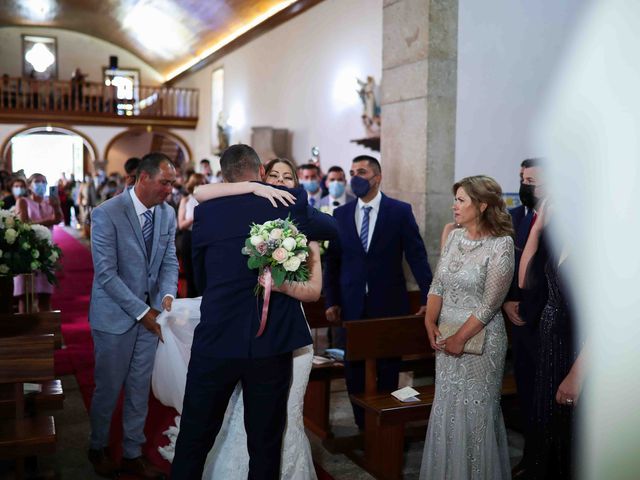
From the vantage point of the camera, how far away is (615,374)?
267 centimetres

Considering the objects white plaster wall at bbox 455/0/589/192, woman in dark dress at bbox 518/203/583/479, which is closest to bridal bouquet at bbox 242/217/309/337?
woman in dark dress at bbox 518/203/583/479

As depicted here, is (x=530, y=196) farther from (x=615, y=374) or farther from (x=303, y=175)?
(x=303, y=175)

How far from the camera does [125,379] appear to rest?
12.6 ft

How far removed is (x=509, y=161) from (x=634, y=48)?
1.53m

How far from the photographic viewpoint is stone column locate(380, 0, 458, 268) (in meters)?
5.46

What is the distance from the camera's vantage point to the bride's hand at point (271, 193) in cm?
275

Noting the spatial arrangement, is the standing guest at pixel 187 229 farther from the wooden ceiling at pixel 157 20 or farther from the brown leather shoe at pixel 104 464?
the wooden ceiling at pixel 157 20

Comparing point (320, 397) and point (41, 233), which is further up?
point (41, 233)

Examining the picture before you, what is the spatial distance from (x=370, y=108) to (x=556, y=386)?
6.75 m

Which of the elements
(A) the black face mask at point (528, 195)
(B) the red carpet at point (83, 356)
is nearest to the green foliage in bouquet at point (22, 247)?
(B) the red carpet at point (83, 356)

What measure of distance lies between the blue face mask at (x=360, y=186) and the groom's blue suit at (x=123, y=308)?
1248 mm

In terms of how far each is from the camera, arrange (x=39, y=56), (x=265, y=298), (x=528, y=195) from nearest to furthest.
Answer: (x=265, y=298) → (x=528, y=195) → (x=39, y=56)

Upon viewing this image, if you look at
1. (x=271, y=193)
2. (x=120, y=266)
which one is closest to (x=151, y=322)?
(x=120, y=266)

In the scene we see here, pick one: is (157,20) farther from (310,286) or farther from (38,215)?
(310,286)
